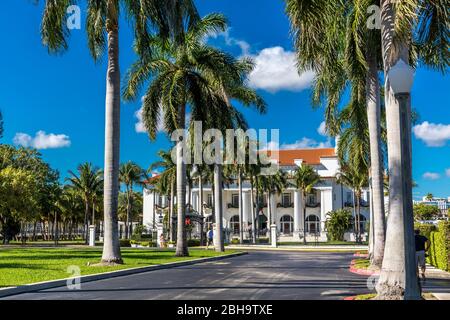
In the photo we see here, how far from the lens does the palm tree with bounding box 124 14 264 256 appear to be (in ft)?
90.7

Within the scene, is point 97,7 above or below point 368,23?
above

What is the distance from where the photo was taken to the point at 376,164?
1967cm

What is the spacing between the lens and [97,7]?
21.2 m

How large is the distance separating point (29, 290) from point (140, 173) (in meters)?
60.4

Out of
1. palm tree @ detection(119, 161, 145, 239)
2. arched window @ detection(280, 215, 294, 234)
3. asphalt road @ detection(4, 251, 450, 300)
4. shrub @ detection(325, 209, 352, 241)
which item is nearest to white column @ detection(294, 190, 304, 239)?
arched window @ detection(280, 215, 294, 234)

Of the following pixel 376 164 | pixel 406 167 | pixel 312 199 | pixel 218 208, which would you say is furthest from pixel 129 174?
pixel 406 167

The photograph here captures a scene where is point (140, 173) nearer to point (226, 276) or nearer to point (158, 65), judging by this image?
point (158, 65)

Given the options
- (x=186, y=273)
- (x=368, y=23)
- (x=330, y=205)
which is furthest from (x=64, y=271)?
(x=330, y=205)

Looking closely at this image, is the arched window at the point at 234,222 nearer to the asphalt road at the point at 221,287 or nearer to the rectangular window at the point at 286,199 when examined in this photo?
the rectangular window at the point at 286,199

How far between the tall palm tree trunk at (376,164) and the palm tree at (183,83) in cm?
1102

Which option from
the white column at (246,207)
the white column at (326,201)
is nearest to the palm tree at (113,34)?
the white column at (326,201)

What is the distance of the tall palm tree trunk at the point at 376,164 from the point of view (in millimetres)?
18500

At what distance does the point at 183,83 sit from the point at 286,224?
57.1 metres
